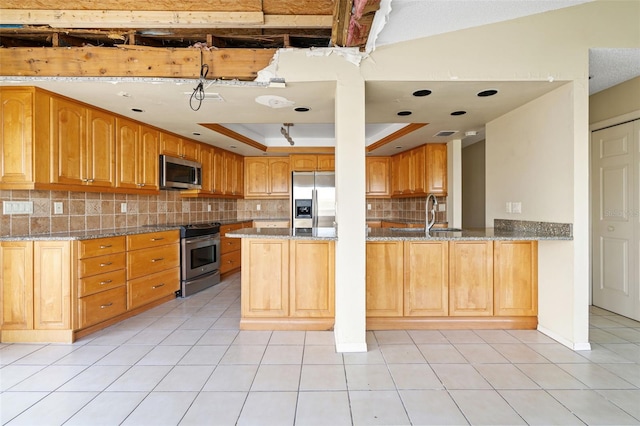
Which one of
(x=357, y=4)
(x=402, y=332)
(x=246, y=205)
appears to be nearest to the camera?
(x=357, y=4)

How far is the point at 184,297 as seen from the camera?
3.99 metres

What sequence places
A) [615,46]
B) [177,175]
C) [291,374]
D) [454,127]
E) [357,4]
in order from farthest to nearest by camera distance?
[177,175], [454,127], [615,46], [291,374], [357,4]

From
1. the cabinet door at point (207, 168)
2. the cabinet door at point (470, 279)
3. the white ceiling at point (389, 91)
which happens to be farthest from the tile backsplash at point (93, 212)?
the cabinet door at point (470, 279)

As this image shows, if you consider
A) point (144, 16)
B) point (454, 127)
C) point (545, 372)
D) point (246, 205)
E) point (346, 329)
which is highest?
point (144, 16)

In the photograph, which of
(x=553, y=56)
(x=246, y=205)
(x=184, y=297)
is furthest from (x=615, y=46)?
(x=246, y=205)

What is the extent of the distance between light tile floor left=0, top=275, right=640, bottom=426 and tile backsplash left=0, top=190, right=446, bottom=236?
1.05m

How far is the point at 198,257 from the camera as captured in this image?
4230mm

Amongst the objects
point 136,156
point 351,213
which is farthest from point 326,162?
point 351,213

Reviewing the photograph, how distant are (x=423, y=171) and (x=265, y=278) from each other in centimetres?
331

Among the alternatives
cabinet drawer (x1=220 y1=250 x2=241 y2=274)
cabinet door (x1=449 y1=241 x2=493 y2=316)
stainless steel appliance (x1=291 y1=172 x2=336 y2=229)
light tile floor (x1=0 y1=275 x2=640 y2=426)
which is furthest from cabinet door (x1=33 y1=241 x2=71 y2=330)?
stainless steel appliance (x1=291 y1=172 x2=336 y2=229)

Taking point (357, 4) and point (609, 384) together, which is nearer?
point (357, 4)

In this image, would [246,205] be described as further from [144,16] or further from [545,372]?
[545,372]

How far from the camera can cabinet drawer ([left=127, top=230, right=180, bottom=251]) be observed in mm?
3216

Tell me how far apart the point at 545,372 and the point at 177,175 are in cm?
432
